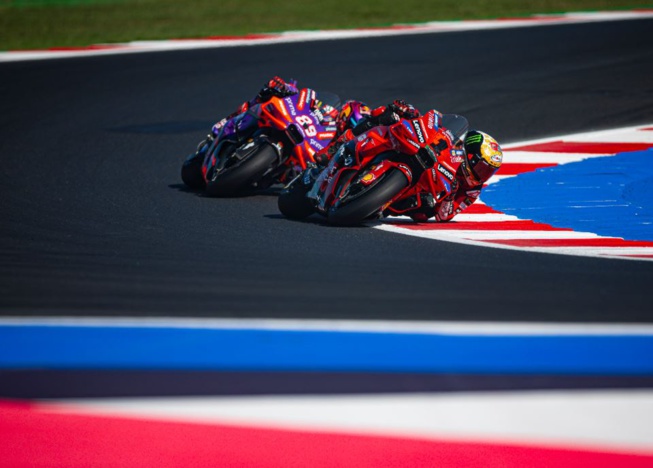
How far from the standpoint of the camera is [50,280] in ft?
19.0

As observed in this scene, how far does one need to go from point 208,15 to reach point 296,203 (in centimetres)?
1229

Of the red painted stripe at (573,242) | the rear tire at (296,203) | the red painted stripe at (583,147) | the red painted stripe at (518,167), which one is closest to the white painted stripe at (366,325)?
the red painted stripe at (573,242)

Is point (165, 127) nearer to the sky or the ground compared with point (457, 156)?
nearer to the sky

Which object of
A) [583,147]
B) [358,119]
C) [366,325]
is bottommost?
[366,325]

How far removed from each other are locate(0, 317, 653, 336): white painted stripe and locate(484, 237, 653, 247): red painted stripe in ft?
7.18

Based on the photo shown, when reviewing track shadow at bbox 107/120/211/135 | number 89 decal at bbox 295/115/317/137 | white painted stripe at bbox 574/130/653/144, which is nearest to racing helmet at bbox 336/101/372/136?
number 89 decal at bbox 295/115/317/137

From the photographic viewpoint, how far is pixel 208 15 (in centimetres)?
1969

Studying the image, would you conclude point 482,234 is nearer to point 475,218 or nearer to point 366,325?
point 475,218

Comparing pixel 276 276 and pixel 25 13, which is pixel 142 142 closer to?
pixel 276 276

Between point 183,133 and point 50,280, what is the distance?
20.4 feet

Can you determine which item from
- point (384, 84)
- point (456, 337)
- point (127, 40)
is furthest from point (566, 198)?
point (127, 40)

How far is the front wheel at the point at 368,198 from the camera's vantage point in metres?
7.41

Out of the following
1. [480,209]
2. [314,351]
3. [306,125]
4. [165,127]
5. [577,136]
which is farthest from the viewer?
[165,127]

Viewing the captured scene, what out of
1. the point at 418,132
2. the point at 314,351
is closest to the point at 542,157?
the point at 418,132
